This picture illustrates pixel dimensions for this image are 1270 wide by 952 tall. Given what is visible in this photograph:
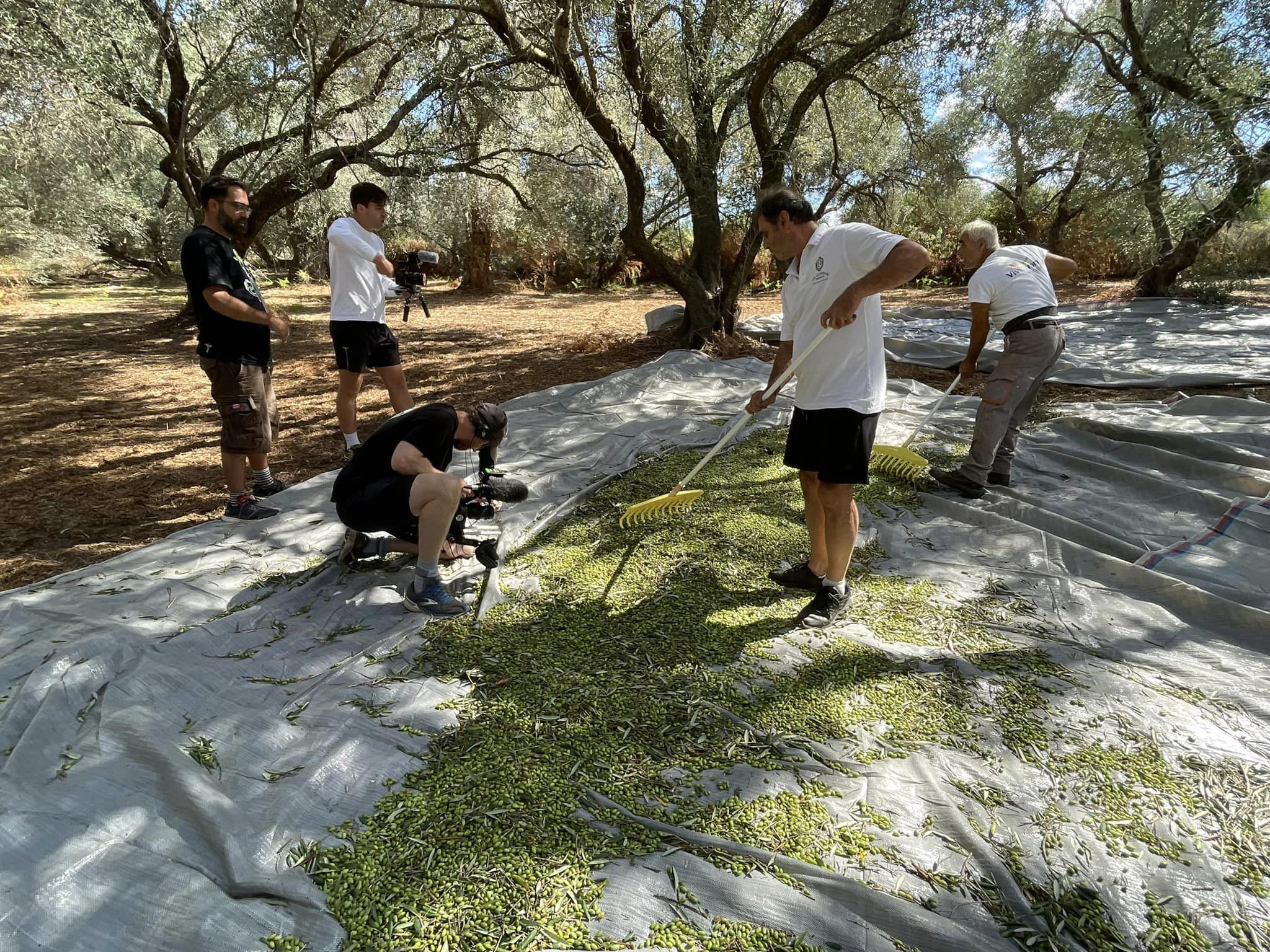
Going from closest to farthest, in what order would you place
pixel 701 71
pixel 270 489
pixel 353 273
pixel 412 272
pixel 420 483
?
pixel 420 483, pixel 270 489, pixel 353 273, pixel 412 272, pixel 701 71

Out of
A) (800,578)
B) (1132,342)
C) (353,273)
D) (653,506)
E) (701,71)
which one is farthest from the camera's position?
(1132,342)

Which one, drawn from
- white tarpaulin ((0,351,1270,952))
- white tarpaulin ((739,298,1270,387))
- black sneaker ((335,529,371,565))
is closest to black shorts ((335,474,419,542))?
black sneaker ((335,529,371,565))

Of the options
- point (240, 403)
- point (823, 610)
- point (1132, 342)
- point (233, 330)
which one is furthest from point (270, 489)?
point (1132, 342)

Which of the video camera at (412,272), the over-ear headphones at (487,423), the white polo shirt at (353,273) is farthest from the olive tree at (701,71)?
the over-ear headphones at (487,423)

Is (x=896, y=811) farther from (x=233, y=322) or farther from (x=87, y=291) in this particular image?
(x=87, y=291)

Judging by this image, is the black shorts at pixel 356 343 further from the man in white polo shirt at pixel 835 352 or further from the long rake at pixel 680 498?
the man in white polo shirt at pixel 835 352

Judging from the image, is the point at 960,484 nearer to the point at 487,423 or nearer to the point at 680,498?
the point at 680,498

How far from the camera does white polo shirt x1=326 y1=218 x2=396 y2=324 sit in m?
3.81

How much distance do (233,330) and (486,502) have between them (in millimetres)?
1590

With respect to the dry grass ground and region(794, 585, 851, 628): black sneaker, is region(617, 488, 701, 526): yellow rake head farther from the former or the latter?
the dry grass ground

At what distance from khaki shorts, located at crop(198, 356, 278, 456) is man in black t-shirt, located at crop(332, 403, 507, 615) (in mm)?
1002


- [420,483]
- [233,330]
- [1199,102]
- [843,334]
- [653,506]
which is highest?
[1199,102]

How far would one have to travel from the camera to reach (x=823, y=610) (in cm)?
249

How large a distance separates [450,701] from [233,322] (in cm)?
230
